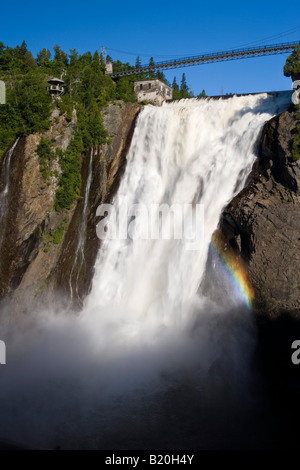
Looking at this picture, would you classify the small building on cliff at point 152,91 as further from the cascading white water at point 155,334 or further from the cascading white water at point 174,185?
the cascading white water at point 174,185

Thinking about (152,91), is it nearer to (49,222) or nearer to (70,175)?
(70,175)

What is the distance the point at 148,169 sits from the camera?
96.2 ft

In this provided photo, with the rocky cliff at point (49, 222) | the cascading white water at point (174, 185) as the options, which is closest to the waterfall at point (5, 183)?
the rocky cliff at point (49, 222)

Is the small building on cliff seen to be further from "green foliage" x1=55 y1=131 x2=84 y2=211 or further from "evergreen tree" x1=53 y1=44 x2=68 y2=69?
"evergreen tree" x1=53 y1=44 x2=68 y2=69

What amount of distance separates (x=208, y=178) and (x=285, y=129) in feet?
17.5

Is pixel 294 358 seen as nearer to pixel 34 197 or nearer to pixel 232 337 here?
pixel 232 337

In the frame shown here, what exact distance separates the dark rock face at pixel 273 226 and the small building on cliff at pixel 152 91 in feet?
67.8

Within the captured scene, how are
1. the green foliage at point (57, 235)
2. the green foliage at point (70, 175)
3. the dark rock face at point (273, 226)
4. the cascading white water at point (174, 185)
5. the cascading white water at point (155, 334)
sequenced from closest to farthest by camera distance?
the cascading white water at point (155, 334), the dark rock face at point (273, 226), the cascading white water at point (174, 185), the green foliage at point (57, 235), the green foliage at point (70, 175)

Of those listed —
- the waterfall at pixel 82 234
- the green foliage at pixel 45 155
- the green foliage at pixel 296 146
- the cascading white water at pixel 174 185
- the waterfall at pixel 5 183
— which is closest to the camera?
the green foliage at pixel 296 146

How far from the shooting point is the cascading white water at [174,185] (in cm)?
2278

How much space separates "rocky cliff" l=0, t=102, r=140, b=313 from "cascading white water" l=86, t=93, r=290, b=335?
132 cm

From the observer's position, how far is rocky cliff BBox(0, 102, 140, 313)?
28172 millimetres

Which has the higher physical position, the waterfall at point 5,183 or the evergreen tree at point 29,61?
the evergreen tree at point 29,61

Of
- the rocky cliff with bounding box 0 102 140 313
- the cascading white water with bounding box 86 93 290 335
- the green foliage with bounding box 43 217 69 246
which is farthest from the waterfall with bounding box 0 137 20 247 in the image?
the cascading white water with bounding box 86 93 290 335
